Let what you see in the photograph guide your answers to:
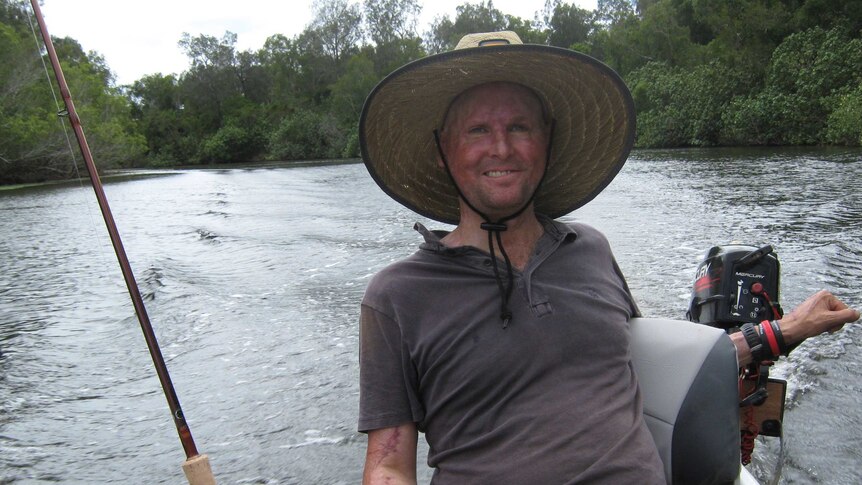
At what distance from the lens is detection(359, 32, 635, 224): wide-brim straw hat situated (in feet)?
6.82

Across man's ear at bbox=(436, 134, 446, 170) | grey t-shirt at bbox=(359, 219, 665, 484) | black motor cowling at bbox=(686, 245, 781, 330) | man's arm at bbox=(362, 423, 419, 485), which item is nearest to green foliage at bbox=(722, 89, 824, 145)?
black motor cowling at bbox=(686, 245, 781, 330)

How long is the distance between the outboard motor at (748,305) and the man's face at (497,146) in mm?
850

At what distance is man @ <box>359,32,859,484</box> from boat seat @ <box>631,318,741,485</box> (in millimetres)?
163

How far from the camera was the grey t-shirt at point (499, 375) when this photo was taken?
179 centimetres

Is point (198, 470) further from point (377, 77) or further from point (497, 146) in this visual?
point (377, 77)

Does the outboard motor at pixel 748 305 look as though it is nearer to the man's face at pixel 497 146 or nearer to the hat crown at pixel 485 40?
the man's face at pixel 497 146

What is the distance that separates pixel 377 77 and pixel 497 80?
7137 cm

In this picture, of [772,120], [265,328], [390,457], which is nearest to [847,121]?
[772,120]

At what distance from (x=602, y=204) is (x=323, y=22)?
7771 centimetres

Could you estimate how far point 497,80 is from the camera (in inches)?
86.6

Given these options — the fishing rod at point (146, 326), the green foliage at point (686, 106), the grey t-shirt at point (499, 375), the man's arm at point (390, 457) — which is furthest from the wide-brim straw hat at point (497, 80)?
the green foliage at point (686, 106)

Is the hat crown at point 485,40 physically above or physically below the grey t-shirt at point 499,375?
above

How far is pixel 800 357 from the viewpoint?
169 inches

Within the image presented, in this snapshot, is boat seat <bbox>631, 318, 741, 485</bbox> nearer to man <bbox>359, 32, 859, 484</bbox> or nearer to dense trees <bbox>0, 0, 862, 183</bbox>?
man <bbox>359, 32, 859, 484</bbox>
